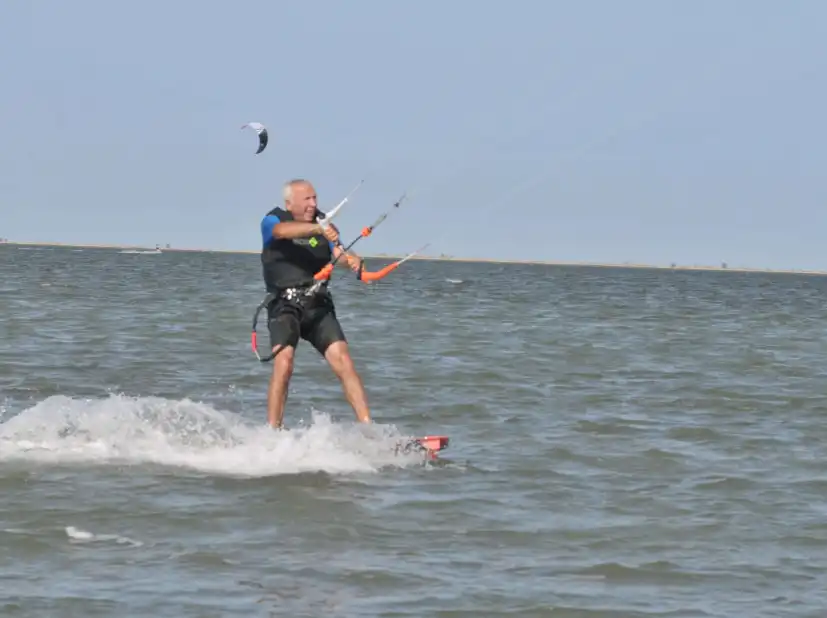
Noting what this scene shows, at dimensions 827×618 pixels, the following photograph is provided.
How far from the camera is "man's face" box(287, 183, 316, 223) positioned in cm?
1049

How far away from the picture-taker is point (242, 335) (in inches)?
951

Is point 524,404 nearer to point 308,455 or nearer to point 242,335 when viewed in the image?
point 308,455

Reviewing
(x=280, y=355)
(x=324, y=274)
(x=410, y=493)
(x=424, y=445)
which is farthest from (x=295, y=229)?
(x=410, y=493)

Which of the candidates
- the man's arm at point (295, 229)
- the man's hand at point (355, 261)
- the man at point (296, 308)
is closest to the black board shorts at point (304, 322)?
the man at point (296, 308)

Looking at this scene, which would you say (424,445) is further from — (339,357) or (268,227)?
(268,227)

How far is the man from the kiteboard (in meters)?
0.33

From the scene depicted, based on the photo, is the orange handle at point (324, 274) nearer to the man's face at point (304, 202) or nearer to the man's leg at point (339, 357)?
the man's leg at point (339, 357)

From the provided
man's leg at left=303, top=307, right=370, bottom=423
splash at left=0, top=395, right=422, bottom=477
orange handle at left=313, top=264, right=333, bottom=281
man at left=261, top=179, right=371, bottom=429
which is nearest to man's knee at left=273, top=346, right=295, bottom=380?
man at left=261, top=179, right=371, bottom=429

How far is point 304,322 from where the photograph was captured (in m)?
10.9

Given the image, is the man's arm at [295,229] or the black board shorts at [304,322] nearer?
the man's arm at [295,229]

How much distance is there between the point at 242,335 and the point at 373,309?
1233 cm

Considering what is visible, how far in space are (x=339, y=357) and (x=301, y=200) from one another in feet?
3.98

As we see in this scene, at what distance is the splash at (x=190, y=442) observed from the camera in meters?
10.3

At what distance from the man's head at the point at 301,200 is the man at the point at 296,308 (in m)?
0.06
